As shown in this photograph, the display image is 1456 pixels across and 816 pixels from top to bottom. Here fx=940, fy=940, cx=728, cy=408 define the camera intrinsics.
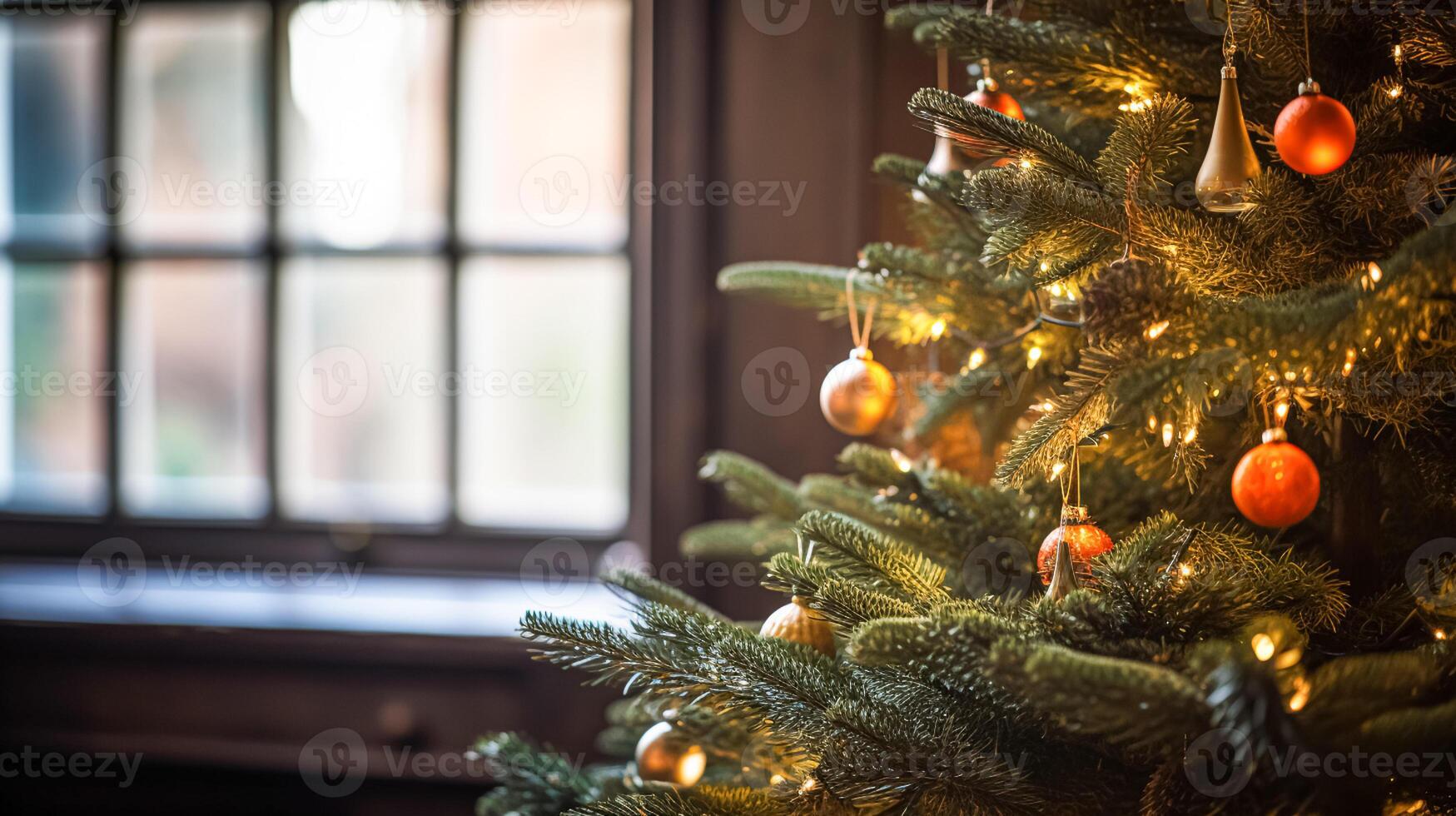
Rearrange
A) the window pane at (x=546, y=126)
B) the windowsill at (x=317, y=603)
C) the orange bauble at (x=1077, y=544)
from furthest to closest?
the window pane at (x=546, y=126) < the windowsill at (x=317, y=603) < the orange bauble at (x=1077, y=544)

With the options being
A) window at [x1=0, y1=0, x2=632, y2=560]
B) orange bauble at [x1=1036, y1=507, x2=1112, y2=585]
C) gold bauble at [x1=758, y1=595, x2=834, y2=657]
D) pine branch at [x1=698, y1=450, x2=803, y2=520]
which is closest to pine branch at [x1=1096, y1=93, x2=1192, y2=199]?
orange bauble at [x1=1036, y1=507, x2=1112, y2=585]

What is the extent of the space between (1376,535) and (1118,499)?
168 mm

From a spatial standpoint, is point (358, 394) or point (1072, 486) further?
point (358, 394)

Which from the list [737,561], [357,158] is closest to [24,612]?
[357,158]

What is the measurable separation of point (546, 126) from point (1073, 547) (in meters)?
1.33

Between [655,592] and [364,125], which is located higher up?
[364,125]

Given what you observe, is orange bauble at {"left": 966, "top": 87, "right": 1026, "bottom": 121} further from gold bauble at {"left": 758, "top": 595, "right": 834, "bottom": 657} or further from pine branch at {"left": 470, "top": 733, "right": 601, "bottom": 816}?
pine branch at {"left": 470, "top": 733, "right": 601, "bottom": 816}

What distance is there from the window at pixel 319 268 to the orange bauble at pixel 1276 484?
3.82 feet

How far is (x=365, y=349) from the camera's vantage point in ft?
5.58

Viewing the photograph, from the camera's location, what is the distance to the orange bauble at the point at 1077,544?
23.5 inches

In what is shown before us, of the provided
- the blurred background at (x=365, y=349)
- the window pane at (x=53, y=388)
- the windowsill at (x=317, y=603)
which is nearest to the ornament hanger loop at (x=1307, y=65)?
the blurred background at (x=365, y=349)

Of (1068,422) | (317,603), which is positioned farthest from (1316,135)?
(317,603)

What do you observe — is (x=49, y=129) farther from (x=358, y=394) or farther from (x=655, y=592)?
(x=655, y=592)

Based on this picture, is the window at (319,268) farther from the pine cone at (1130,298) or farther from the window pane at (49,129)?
the pine cone at (1130,298)
